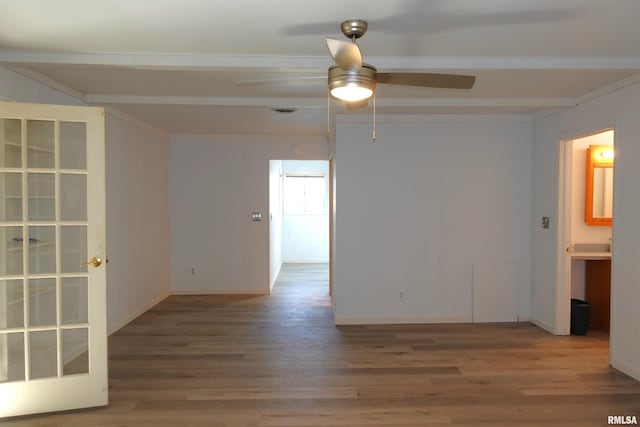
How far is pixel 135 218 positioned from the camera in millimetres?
4715

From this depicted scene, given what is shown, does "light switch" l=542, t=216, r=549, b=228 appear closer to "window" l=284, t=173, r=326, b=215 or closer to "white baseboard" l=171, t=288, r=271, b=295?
"white baseboard" l=171, t=288, r=271, b=295

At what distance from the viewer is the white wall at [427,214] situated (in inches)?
177

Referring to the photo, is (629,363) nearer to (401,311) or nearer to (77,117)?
(401,311)

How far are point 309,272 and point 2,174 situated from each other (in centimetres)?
556

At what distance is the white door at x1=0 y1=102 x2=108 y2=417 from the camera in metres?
2.60

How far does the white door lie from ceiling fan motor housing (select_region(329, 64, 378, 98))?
162cm

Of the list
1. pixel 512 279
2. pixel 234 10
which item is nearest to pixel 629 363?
pixel 512 279

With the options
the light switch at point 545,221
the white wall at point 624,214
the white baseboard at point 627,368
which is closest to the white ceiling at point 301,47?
the white wall at point 624,214

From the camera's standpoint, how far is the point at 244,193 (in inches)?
233

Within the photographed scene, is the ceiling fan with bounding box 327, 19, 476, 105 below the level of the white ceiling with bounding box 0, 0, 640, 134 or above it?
below

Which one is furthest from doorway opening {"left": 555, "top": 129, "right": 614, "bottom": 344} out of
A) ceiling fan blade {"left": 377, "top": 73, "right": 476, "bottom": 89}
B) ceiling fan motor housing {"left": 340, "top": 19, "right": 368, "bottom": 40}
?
ceiling fan motor housing {"left": 340, "top": 19, "right": 368, "bottom": 40}

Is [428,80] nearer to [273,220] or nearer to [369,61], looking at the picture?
[369,61]

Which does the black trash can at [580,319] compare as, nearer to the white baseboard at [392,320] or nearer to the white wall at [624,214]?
the white wall at [624,214]

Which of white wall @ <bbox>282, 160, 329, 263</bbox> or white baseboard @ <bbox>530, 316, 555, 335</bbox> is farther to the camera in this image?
white wall @ <bbox>282, 160, 329, 263</bbox>
